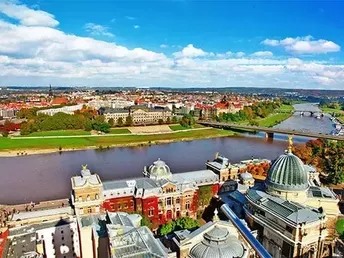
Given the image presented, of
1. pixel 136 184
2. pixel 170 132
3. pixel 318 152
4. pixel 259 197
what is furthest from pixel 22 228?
pixel 170 132

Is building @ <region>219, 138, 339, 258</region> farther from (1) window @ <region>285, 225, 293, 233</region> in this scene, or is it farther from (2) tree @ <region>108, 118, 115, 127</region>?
(2) tree @ <region>108, 118, 115, 127</region>

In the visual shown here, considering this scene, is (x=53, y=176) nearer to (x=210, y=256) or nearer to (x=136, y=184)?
(x=136, y=184)

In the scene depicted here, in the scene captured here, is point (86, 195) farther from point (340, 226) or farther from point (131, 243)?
point (340, 226)

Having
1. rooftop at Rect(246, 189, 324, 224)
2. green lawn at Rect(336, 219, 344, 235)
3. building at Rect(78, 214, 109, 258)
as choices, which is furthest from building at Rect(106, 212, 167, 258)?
green lawn at Rect(336, 219, 344, 235)

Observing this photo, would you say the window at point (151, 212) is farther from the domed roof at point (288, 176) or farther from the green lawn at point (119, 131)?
the green lawn at point (119, 131)

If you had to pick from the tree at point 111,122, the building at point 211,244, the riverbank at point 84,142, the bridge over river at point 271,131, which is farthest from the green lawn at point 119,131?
the building at point 211,244

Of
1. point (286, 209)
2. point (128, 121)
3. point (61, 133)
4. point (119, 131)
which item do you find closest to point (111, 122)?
point (128, 121)
